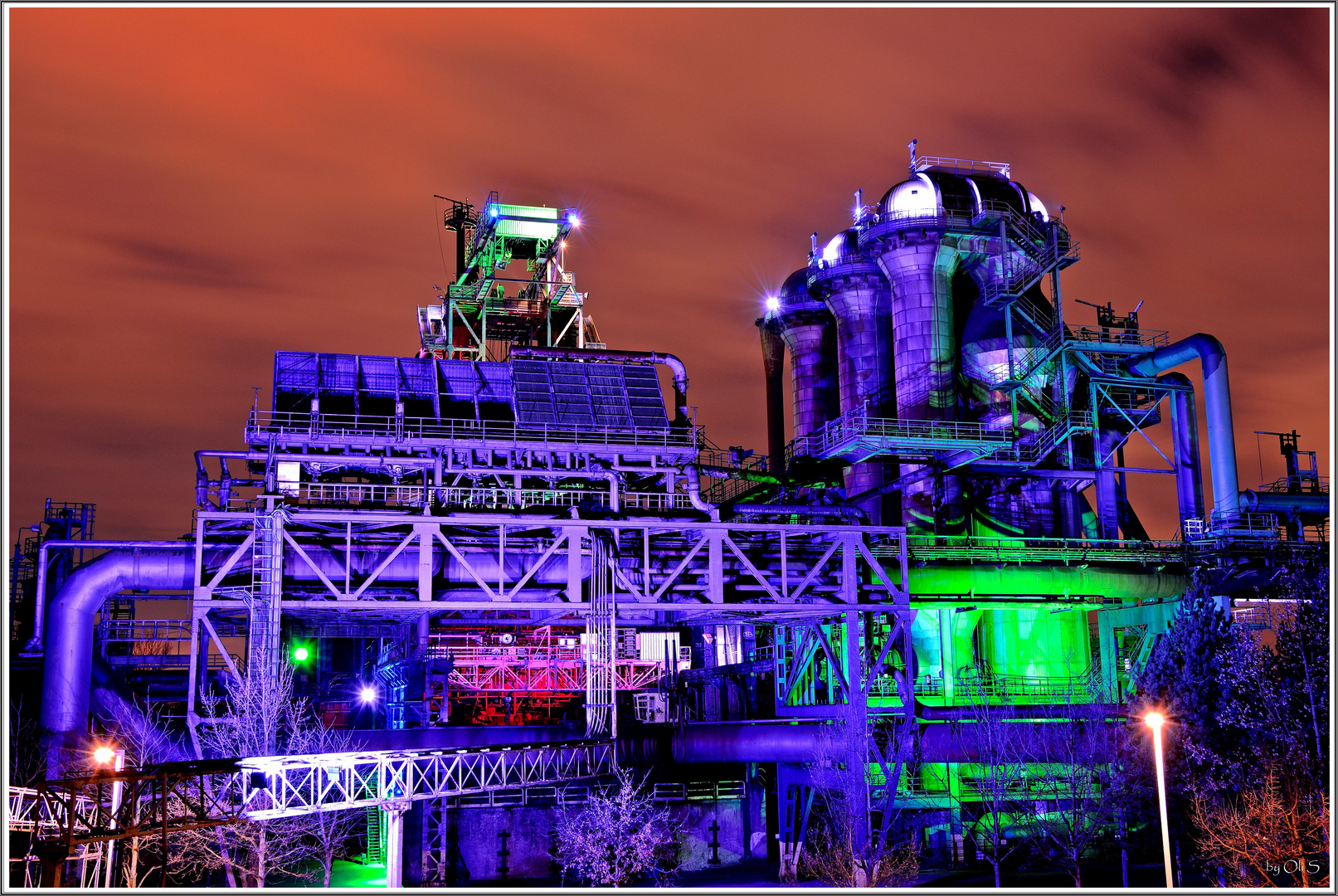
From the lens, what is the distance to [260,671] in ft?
107

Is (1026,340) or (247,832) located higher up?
(1026,340)

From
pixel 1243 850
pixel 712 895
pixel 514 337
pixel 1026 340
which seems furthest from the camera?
pixel 514 337

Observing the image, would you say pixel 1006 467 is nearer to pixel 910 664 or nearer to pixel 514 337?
pixel 910 664

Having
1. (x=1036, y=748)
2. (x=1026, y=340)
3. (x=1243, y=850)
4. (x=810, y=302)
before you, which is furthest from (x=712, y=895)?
(x=810, y=302)

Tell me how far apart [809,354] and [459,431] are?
22077 mm

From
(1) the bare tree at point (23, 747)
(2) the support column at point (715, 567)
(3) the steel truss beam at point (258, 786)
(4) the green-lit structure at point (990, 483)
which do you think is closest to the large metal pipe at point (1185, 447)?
(4) the green-lit structure at point (990, 483)

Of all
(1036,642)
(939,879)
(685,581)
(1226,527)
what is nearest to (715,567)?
(685,581)

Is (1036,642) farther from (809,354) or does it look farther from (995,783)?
(809,354)

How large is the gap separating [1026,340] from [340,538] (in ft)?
98.5

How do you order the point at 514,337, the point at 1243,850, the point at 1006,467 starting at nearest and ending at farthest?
the point at 1243,850 → the point at 1006,467 → the point at 514,337

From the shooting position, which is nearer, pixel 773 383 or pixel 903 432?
pixel 903 432

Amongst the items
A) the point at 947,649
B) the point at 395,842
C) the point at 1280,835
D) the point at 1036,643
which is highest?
the point at 1036,643

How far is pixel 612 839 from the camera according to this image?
37844mm

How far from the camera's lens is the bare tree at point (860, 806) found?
35188 millimetres
